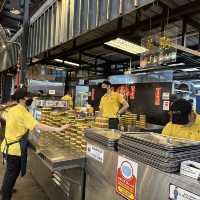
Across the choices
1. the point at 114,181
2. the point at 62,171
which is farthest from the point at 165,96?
the point at 114,181

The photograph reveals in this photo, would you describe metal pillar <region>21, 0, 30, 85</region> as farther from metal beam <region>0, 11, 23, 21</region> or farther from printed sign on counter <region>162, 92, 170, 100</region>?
printed sign on counter <region>162, 92, 170, 100</region>

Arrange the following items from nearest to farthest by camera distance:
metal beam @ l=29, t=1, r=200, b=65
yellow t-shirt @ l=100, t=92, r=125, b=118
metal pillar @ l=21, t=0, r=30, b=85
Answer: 1. metal beam @ l=29, t=1, r=200, b=65
2. yellow t-shirt @ l=100, t=92, r=125, b=118
3. metal pillar @ l=21, t=0, r=30, b=85

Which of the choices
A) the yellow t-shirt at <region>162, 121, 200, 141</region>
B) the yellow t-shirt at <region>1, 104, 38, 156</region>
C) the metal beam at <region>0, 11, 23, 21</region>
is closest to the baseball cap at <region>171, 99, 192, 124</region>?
the yellow t-shirt at <region>162, 121, 200, 141</region>

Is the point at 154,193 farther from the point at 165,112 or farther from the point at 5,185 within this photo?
the point at 165,112

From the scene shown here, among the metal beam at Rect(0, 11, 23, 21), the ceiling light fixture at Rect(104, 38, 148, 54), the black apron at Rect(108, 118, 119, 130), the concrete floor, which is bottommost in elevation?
the concrete floor

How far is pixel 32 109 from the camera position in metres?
5.25

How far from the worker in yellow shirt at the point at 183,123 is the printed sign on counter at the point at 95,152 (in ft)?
2.22

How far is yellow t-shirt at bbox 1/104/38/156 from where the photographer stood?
3.02 m

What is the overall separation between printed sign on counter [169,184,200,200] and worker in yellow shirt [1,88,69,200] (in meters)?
1.77

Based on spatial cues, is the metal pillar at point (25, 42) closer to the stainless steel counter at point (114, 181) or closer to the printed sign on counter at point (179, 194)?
the stainless steel counter at point (114, 181)

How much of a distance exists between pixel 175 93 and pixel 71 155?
6392 mm

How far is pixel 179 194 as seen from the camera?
140 centimetres

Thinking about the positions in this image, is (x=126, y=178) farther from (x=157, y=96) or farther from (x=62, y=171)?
(x=157, y=96)

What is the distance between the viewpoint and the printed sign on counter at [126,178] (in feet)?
5.75
